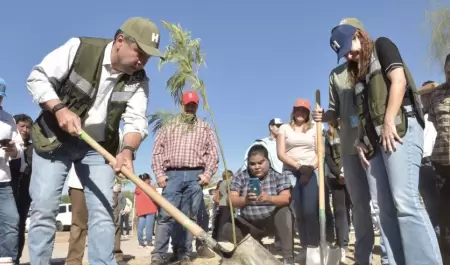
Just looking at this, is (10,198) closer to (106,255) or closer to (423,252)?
(106,255)

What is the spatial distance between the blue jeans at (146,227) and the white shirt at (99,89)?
315 inches

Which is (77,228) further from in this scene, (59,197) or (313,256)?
(313,256)

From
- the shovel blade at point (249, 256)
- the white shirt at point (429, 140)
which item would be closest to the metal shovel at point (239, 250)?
the shovel blade at point (249, 256)

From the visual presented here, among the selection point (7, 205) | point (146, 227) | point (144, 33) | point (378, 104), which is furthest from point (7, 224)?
point (146, 227)

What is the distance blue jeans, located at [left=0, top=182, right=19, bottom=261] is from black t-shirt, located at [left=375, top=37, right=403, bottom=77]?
4150 mm

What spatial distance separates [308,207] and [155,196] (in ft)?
8.55

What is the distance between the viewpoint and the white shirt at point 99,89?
10.8 feet

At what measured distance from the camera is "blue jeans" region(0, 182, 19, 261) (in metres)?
5.30

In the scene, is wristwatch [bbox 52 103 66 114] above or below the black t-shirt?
below

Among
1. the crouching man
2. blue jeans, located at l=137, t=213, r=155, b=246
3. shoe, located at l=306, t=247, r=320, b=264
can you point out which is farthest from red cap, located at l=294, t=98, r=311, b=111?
blue jeans, located at l=137, t=213, r=155, b=246

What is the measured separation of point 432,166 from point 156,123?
323cm

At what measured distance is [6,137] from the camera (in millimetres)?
5441

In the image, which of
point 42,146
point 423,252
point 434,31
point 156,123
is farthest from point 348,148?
point 434,31

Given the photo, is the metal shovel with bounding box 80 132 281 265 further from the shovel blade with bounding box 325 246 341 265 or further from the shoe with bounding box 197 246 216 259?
the shoe with bounding box 197 246 216 259
